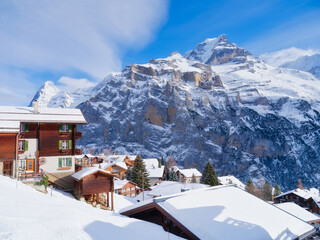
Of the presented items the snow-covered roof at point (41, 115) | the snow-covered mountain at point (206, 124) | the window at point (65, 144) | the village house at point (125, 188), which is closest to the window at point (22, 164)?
the window at point (65, 144)

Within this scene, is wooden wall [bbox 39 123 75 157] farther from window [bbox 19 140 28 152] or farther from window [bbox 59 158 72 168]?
window [bbox 19 140 28 152]

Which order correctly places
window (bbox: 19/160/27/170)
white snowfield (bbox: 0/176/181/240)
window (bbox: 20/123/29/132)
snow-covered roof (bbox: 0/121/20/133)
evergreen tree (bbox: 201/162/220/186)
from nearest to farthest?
1. white snowfield (bbox: 0/176/181/240)
2. snow-covered roof (bbox: 0/121/20/133)
3. window (bbox: 19/160/27/170)
4. window (bbox: 20/123/29/132)
5. evergreen tree (bbox: 201/162/220/186)

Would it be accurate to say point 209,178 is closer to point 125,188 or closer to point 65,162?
point 125,188

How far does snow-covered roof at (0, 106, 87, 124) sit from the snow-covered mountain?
116 m

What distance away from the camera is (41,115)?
25.6 metres

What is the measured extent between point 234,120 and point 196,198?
16093 cm

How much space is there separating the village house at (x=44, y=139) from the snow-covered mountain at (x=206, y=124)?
381ft

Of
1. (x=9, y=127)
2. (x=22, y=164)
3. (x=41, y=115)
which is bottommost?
(x=22, y=164)

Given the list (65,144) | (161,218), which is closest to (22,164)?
(65,144)

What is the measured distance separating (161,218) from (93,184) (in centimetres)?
1421

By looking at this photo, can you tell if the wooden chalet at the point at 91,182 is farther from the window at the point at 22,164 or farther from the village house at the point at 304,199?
the village house at the point at 304,199

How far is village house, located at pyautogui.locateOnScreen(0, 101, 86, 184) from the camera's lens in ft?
78.3

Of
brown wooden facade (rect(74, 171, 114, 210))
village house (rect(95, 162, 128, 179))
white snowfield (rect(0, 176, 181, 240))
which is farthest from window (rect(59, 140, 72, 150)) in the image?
village house (rect(95, 162, 128, 179))

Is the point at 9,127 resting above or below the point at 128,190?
above
